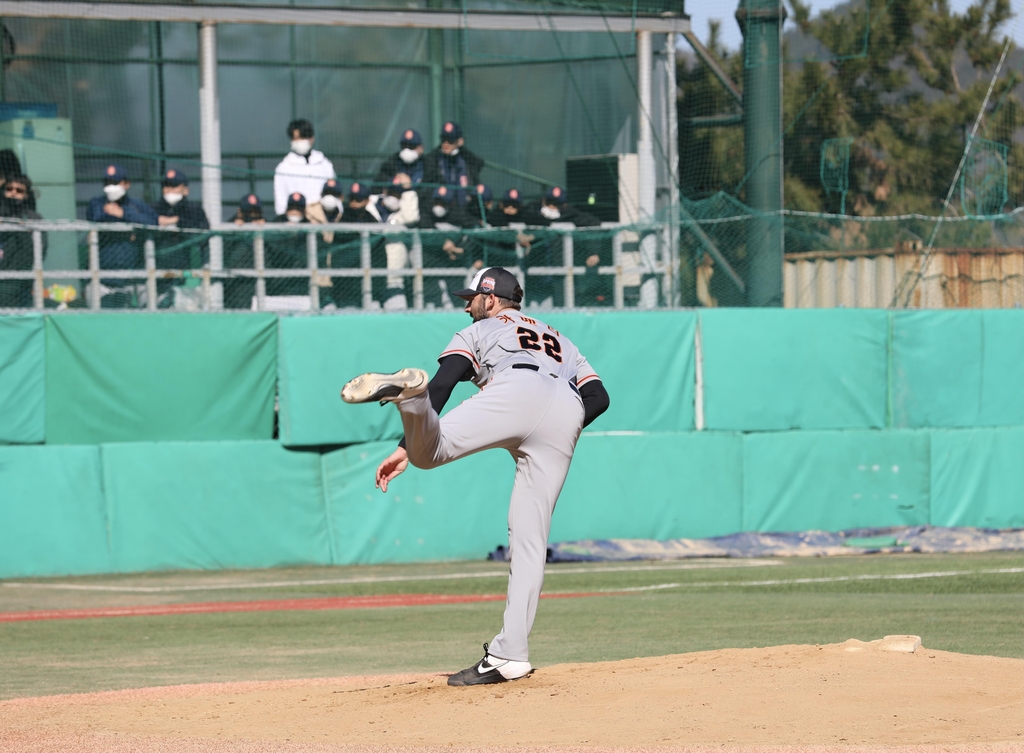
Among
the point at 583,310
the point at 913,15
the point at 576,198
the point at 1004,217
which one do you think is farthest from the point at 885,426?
the point at 913,15

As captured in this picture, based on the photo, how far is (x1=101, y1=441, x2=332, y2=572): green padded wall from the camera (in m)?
13.6

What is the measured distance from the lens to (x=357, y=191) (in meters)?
15.5

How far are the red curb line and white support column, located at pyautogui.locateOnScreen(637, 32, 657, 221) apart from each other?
7.27 m

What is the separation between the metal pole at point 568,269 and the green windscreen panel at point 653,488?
1.52 m

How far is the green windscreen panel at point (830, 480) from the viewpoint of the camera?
49.3 feet

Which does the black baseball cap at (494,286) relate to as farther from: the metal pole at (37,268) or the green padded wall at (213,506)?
the metal pole at (37,268)

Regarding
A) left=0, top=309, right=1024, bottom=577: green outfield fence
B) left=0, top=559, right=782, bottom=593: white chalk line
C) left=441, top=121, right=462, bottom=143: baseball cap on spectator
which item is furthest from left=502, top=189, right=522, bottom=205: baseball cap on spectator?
left=0, top=559, right=782, bottom=593: white chalk line

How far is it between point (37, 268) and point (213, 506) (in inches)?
120

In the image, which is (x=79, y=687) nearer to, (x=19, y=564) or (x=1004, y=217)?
(x=19, y=564)

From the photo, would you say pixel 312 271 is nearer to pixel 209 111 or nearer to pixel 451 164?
pixel 451 164

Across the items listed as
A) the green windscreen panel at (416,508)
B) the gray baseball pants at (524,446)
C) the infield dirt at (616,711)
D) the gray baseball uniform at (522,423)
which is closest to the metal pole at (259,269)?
the green windscreen panel at (416,508)

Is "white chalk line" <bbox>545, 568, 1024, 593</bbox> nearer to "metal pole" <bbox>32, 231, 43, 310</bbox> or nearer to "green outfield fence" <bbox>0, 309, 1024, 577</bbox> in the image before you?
"green outfield fence" <bbox>0, 309, 1024, 577</bbox>

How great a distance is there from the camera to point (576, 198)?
17750mm

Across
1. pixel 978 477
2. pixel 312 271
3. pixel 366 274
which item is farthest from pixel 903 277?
pixel 312 271
